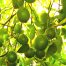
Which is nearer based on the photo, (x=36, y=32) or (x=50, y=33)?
(x=50, y=33)

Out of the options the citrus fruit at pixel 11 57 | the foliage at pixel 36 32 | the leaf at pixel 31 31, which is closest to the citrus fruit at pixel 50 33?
the foliage at pixel 36 32

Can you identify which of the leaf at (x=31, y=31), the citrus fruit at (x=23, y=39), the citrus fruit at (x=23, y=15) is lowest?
the citrus fruit at (x=23, y=39)

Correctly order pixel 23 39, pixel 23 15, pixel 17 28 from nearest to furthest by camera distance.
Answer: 1. pixel 23 15
2. pixel 23 39
3. pixel 17 28

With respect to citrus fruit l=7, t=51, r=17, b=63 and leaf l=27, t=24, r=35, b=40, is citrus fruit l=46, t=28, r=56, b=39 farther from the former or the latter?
citrus fruit l=7, t=51, r=17, b=63

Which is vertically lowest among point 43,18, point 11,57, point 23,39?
point 11,57

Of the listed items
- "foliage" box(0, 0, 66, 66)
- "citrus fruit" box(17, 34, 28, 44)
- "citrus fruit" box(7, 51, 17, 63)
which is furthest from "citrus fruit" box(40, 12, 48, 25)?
"citrus fruit" box(7, 51, 17, 63)

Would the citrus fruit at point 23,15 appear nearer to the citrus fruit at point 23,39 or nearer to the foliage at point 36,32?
the foliage at point 36,32

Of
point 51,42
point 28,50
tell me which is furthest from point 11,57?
point 51,42

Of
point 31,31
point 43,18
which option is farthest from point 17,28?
point 43,18

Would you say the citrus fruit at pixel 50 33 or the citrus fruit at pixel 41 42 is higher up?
the citrus fruit at pixel 50 33

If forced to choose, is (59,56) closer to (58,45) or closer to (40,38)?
(58,45)

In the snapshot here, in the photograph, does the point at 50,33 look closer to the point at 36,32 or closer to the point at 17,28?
the point at 36,32

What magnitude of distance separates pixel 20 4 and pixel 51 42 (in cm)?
25

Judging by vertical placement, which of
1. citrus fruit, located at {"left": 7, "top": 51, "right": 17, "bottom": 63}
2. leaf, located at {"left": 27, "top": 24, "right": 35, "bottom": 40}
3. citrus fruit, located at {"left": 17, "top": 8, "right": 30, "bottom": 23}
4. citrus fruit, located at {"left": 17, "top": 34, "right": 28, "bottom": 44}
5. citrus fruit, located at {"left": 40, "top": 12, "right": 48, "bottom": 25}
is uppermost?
citrus fruit, located at {"left": 17, "top": 8, "right": 30, "bottom": 23}
